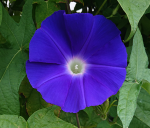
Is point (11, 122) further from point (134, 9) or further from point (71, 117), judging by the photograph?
point (134, 9)

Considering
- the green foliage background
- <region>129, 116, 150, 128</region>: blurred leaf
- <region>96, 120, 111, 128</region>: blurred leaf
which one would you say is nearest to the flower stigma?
the green foliage background

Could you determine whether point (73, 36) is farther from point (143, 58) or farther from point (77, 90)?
point (143, 58)

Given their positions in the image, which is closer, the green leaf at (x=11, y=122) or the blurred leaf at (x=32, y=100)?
the green leaf at (x=11, y=122)

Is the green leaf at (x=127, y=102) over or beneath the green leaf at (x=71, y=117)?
over

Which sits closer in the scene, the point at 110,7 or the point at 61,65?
the point at 61,65

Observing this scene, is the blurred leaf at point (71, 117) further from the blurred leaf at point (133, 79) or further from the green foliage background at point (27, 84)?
the blurred leaf at point (133, 79)

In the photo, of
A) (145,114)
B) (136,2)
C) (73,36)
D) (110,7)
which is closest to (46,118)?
(73,36)

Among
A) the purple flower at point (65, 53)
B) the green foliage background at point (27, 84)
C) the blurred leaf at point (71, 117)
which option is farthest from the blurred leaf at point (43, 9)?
the blurred leaf at point (71, 117)
